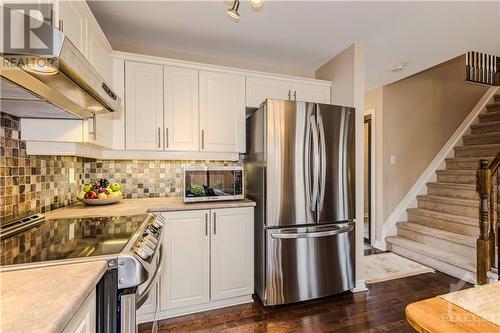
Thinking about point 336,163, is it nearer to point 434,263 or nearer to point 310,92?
point 310,92

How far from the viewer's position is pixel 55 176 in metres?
1.91

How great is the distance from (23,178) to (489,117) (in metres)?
5.99

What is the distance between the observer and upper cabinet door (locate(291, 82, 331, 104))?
2.74m

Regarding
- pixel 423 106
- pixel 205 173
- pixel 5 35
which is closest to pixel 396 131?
pixel 423 106

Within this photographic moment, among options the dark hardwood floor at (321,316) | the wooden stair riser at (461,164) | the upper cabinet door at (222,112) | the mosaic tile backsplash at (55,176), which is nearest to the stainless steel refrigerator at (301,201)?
the dark hardwood floor at (321,316)

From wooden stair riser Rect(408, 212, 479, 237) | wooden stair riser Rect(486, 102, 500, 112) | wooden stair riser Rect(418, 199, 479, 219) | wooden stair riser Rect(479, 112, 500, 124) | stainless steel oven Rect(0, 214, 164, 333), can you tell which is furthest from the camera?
wooden stair riser Rect(486, 102, 500, 112)

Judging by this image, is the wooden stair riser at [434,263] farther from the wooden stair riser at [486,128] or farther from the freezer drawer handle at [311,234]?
the wooden stair riser at [486,128]

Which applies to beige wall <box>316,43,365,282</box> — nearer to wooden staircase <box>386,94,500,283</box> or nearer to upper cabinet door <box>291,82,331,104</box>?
upper cabinet door <box>291,82,331,104</box>

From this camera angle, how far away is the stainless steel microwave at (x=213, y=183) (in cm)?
223

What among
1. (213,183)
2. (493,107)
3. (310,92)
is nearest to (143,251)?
(213,183)

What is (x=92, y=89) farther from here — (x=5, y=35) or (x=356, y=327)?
(x=356, y=327)

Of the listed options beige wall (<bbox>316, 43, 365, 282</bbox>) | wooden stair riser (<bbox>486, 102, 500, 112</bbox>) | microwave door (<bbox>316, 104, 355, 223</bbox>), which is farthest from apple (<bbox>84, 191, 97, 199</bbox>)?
wooden stair riser (<bbox>486, 102, 500, 112</bbox>)

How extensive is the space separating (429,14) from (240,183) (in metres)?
2.15

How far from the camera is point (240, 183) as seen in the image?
2.40 m
